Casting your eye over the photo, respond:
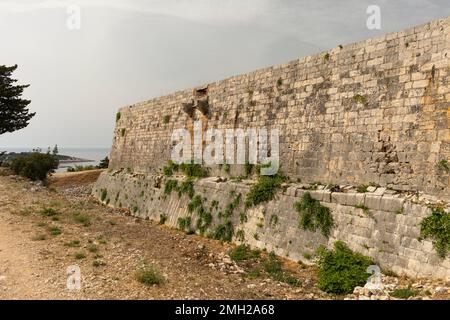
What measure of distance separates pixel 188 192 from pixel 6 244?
6.92 m

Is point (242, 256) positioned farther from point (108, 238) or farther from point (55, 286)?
point (55, 286)

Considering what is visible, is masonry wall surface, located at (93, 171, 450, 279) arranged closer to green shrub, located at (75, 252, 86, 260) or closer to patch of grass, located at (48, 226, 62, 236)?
patch of grass, located at (48, 226, 62, 236)

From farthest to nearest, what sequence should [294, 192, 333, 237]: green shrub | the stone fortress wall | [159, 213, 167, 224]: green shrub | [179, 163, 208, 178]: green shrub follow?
1. [159, 213, 167, 224]: green shrub
2. [179, 163, 208, 178]: green shrub
3. [294, 192, 333, 237]: green shrub
4. the stone fortress wall

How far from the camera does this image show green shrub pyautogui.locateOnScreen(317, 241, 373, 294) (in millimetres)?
7140

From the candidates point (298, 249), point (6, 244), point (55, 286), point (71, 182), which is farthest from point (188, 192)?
point (71, 182)

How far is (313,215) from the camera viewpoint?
30.6 feet

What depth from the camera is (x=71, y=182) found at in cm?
3139

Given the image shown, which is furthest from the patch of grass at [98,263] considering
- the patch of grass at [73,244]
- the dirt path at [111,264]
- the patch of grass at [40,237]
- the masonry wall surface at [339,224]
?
the masonry wall surface at [339,224]

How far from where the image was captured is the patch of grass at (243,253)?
9.90 m

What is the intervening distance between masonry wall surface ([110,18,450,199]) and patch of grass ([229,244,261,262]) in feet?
7.80

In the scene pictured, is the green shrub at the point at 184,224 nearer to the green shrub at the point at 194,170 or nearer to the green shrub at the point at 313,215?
the green shrub at the point at 194,170

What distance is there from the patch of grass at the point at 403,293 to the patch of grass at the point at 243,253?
13.9 ft

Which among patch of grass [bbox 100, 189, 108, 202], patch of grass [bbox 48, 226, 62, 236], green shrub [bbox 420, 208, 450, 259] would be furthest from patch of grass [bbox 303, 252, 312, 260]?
patch of grass [bbox 100, 189, 108, 202]

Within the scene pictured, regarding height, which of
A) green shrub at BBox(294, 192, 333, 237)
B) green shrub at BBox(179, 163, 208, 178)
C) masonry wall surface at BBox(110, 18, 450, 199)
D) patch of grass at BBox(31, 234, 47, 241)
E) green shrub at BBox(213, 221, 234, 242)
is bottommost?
green shrub at BBox(213, 221, 234, 242)
